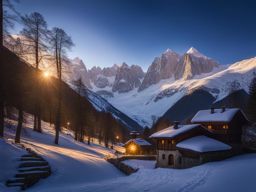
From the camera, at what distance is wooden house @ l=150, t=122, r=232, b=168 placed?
39.3 metres

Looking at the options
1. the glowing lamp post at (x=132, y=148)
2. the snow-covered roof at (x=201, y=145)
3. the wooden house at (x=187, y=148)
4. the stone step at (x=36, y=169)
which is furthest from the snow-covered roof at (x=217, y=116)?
the stone step at (x=36, y=169)

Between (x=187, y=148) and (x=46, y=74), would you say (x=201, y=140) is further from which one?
(x=46, y=74)

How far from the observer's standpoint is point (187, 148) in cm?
4072

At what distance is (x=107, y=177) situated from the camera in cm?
2994

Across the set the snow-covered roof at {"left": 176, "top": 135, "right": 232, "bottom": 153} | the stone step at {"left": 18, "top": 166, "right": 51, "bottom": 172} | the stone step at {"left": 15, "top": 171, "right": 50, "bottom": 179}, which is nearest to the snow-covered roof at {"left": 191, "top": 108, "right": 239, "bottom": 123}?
the snow-covered roof at {"left": 176, "top": 135, "right": 232, "bottom": 153}

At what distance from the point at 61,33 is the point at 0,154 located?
2177cm

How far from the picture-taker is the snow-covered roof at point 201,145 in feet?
128

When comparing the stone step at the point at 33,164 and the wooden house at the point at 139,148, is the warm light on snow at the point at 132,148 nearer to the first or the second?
the wooden house at the point at 139,148

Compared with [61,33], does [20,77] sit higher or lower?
lower

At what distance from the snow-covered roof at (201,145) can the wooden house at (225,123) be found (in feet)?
18.8

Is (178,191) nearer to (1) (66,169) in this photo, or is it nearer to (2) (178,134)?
(1) (66,169)

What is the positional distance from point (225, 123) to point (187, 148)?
1322cm

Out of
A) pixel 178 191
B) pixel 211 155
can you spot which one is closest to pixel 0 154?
pixel 178 191

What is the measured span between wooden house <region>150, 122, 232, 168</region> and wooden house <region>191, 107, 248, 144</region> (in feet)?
17.9
